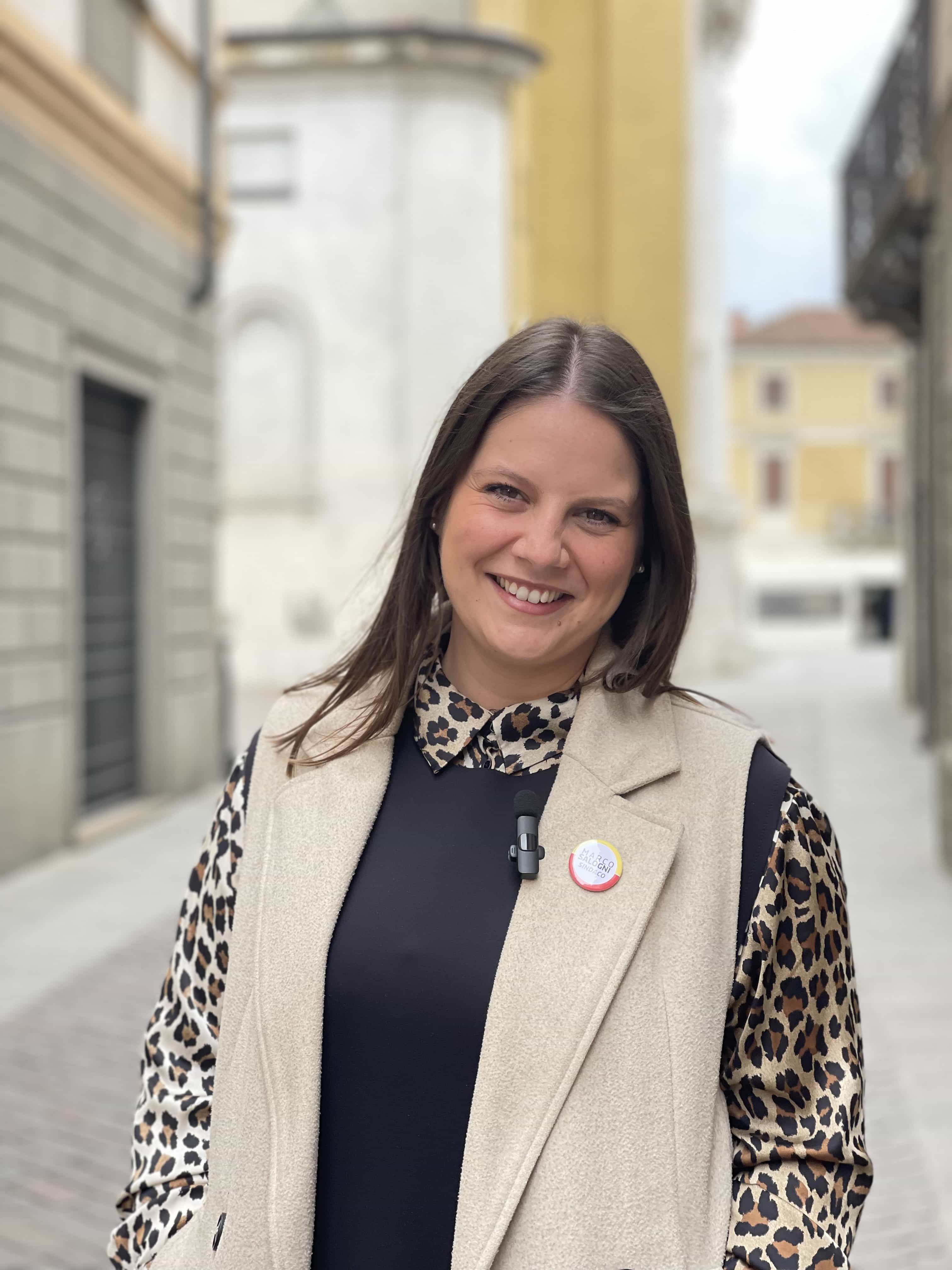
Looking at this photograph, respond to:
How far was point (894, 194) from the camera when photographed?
14516mm

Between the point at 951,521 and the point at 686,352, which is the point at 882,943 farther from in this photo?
the point at 686,352

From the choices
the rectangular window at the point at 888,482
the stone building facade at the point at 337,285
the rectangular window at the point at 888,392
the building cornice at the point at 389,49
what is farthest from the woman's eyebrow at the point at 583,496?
the rectangular window at the point at 888,392

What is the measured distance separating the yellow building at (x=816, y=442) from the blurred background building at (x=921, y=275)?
3256 centimetres

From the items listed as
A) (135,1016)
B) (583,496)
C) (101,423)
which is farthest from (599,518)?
(101,423)

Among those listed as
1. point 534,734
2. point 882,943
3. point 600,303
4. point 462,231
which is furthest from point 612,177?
point 534,734

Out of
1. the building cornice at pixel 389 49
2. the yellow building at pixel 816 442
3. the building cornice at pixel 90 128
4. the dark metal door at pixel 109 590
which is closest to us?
the building cornice at pixel 90 128

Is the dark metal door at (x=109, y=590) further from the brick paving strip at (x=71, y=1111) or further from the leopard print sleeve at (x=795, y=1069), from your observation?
the leopard print sleeve at (x=795, y=1069)

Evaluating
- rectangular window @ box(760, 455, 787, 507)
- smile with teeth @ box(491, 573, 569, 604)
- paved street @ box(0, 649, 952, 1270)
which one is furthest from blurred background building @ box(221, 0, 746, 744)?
rectangular window @ box(760, 455, 787, 507)

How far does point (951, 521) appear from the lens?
11094 mm

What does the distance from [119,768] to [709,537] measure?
1839 centimetres

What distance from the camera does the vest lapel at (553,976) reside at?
1.63 metres

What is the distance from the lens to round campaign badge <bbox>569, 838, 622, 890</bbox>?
5.68 ft

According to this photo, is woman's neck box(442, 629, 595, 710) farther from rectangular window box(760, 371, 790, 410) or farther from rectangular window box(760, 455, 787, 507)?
rectangular window box(760, 371, 790, 410)

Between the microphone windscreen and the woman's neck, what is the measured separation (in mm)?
148
